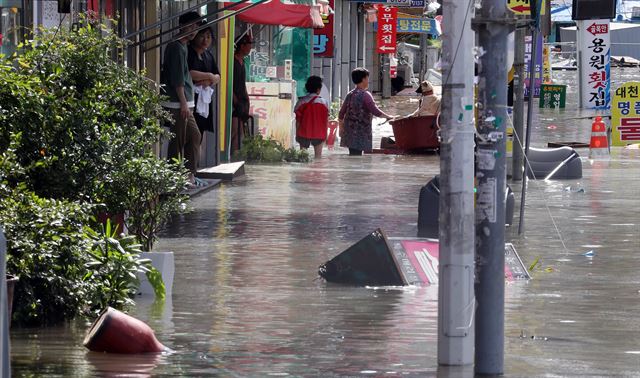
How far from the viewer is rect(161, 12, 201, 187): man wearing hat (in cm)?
1575

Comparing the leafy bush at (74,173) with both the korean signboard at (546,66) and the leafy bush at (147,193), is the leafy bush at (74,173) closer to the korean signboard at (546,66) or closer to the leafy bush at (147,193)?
the leafy bush at (147,193)

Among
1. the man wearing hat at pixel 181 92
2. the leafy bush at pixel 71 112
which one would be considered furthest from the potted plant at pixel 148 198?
the man wearing hat at pixel 181 92

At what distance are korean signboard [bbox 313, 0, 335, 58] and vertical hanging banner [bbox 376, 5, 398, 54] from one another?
14679 mm

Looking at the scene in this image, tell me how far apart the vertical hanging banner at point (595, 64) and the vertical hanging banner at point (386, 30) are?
11115 mm

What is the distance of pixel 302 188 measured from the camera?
58.8ft

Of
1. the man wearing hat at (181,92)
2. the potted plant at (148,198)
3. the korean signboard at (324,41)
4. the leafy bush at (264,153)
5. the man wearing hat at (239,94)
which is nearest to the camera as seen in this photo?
the potted plant at (148,198)

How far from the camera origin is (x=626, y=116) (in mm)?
27078

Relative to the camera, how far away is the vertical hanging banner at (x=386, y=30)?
4800cm

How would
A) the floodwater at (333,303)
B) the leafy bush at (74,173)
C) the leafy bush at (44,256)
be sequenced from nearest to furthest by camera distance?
1. the floodwater at (333,303)
2. the leafy bush at (44,256)
3. the leafy bush at (74,173)

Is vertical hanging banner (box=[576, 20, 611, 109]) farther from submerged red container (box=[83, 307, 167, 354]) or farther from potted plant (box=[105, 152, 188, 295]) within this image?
submerged red container (box=[83, 307, 167, 354])

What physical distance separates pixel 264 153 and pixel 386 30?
26.5 metres

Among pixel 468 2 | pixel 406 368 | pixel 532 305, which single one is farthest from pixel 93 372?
pixel 532 305

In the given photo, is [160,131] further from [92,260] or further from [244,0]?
[244,0]

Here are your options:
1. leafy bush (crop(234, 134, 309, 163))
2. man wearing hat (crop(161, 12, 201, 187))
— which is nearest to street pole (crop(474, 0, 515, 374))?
man wearing hat (crop(161, 12, 201, 187))
